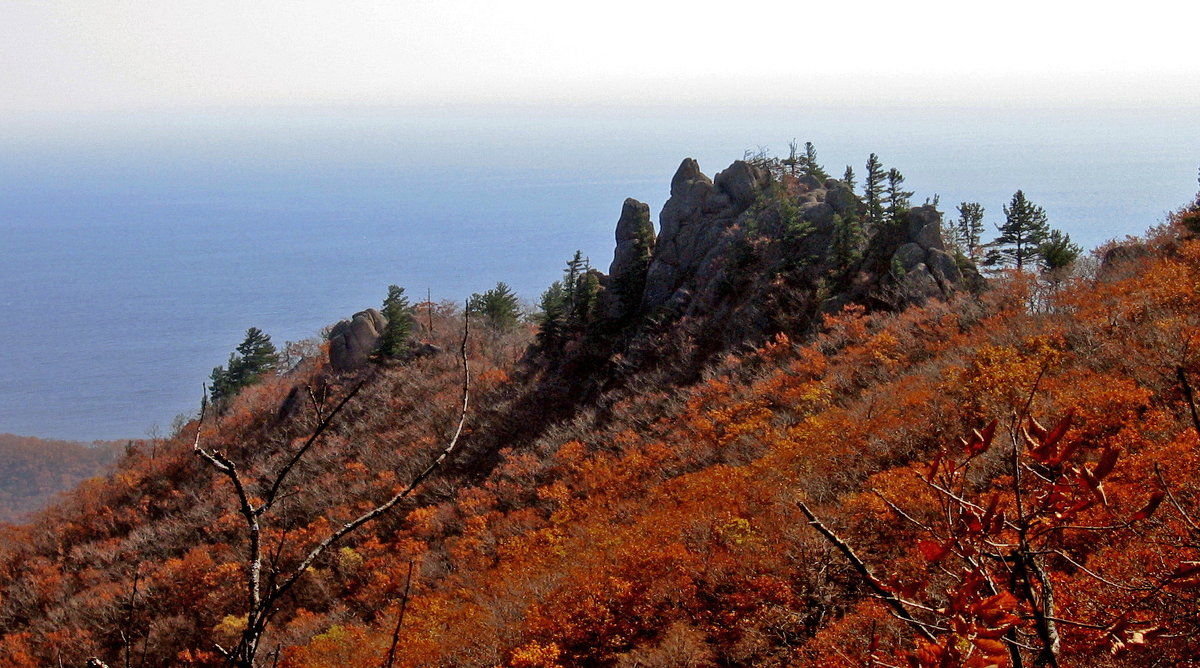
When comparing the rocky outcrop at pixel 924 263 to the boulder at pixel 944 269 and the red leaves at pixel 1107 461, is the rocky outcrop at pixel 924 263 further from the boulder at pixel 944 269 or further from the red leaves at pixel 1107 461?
the red leaves at pixel 1107 461

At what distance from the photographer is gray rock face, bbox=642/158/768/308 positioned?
143ft

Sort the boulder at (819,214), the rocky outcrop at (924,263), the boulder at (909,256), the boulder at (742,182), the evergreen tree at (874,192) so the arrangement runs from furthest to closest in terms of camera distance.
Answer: the boulder at (742,182), the boulder at (819,214), the evergreen tree at (874,192), the boulder at (909,256), the rocky outcrop at (924,263)

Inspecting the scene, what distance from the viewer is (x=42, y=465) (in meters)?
124

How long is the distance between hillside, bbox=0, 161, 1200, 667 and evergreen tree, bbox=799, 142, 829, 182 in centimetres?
345

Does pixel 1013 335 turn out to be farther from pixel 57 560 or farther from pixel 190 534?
pixel 57 560

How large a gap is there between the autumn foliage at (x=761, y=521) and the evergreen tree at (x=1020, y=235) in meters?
4.90

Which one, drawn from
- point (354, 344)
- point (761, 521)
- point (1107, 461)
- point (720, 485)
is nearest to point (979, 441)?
point (1107, 461)

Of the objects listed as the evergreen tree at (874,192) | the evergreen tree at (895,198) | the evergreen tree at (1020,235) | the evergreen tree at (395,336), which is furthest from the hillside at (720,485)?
the evergreen tree at (1020,235)

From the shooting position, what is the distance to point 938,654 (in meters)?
2.93

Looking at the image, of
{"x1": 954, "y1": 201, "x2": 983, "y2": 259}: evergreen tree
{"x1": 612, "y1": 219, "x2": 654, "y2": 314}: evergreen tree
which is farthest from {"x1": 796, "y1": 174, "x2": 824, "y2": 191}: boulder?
{"x1": 612, "y1": 219, "x2": 654, "y2": 314}: evergreen tree

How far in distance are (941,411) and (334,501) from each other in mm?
29203

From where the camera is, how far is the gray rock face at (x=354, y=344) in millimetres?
52688

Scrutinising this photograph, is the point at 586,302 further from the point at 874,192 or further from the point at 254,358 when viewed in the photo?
the point at 254,358

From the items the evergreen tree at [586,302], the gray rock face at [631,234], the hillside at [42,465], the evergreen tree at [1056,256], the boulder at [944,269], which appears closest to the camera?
the boulder at [944,269]
